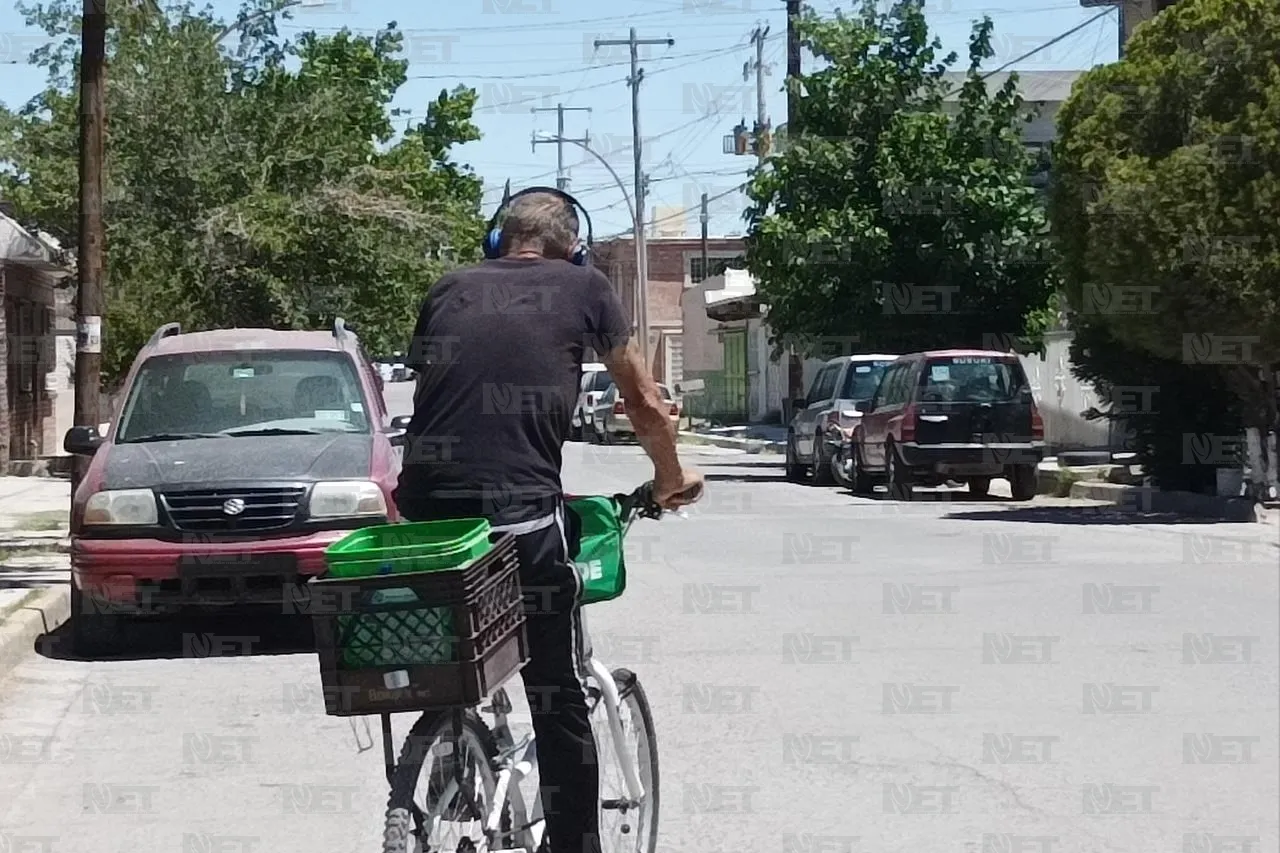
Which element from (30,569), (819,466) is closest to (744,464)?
(819,466)

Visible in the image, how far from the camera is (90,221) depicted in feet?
49.2

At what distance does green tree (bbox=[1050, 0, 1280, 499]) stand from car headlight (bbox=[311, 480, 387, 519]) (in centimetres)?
1018

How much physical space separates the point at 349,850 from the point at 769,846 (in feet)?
4.60

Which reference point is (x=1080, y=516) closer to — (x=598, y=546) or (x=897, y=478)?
(x=897, y=478)

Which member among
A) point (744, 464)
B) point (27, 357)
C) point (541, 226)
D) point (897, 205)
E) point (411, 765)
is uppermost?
point (897, 205)

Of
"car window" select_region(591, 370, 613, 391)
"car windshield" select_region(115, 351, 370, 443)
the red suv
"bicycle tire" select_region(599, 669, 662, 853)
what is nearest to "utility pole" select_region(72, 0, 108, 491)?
"car windshield" select_region(115, 351, 370, 443)

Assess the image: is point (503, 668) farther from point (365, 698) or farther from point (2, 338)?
point (2, 338)

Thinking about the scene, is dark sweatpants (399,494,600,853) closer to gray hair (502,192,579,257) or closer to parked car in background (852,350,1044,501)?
gray hair (502,192,579,257)

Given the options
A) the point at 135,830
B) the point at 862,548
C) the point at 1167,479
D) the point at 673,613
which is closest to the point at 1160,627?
the point at 673,613

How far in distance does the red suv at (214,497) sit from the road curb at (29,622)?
0.29 metres

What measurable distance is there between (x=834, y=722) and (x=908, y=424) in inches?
577

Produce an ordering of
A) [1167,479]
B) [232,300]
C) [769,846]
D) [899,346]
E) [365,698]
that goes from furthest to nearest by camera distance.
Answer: [899,346]
[232,300]
[1167,479]
[769,846]
[365,698]

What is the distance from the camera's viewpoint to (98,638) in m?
11.2

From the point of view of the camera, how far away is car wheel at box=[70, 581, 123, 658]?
11102 mm
